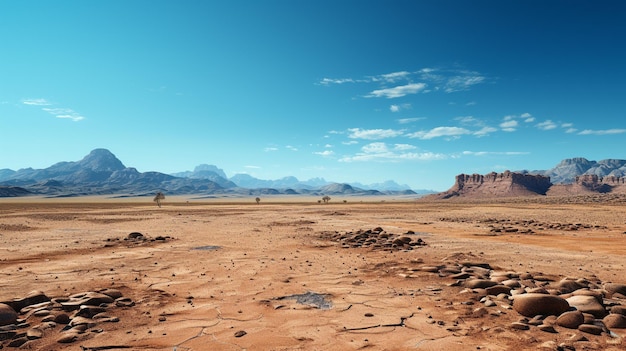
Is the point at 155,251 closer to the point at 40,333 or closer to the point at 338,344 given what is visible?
the point at 40,333

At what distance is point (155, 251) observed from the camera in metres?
14.9

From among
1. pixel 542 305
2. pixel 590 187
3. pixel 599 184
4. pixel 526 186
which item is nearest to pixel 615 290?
pixel 542 305

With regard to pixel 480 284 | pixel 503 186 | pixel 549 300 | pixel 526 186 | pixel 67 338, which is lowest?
pixel 67 338

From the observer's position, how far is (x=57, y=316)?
6.30 m

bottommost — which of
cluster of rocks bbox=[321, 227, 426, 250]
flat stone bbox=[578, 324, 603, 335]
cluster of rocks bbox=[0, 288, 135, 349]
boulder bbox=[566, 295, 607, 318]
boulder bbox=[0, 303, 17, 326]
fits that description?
cluster of rocks bbox=[321, 227, 426, 250]

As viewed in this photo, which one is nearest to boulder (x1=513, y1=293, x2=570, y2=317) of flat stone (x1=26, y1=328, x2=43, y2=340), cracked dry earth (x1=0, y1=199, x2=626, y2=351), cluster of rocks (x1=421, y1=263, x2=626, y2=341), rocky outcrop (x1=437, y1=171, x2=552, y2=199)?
cluster of rocks (x1=421, y1=263, x2=626, y2=341)

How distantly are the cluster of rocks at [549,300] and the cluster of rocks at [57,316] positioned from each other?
734 centimetres

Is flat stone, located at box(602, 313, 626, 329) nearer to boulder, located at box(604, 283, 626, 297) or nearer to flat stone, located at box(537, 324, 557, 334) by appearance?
flat stone, located at box(537, 324, 557, 334)

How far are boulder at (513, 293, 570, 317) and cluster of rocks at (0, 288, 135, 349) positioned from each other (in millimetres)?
7983

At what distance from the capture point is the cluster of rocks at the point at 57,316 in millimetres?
5617

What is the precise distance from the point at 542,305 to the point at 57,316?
926cm

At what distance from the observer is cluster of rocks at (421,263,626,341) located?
6.09 m

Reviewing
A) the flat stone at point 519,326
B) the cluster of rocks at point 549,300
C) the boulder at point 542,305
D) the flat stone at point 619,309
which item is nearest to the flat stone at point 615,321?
the cluster of rocks at point 549,300

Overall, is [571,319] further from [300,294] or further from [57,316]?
[57,316]
